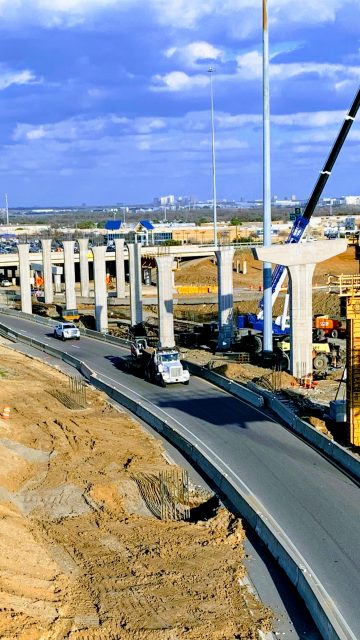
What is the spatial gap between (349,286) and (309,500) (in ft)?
28.3

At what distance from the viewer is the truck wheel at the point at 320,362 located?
43.9 m

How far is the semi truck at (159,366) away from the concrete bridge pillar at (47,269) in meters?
35.9

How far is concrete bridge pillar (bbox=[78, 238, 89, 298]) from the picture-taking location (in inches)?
3248

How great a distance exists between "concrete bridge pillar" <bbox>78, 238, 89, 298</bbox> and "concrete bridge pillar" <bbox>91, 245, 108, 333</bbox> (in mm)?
19187

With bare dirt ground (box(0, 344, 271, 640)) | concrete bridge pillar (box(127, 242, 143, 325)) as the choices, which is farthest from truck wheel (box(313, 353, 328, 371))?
concrete bridge pillar (box(127, 242, 143, 325))

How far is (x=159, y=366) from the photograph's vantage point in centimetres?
4047

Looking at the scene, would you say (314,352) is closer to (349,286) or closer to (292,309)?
(292,309)

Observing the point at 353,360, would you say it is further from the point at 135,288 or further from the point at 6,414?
the point at 135,288

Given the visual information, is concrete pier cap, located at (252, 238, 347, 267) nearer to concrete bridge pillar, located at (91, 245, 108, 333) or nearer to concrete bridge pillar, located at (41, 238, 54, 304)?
concrete bridge pillar, located at (91, 245, 108, 333)

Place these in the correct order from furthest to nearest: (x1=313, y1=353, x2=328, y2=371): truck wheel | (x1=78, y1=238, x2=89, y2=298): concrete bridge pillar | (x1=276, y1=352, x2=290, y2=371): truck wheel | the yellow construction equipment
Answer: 1. (x1=78, y1=238, x2=89, y2=298): concrete bridge pillar
2. (x1=276, y1=352, x2=290, y2=371): truck wheel
3. (x1=313, y1=353, x2=328, y2=371): truck wheel
4. the yellow construction equipment

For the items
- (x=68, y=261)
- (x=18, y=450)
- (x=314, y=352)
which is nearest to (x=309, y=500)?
(x=18, y=450)

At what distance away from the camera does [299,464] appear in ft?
86.6

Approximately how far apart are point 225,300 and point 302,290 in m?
12.6

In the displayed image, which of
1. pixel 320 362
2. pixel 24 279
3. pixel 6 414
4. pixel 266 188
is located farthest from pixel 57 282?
pixel 6 414
